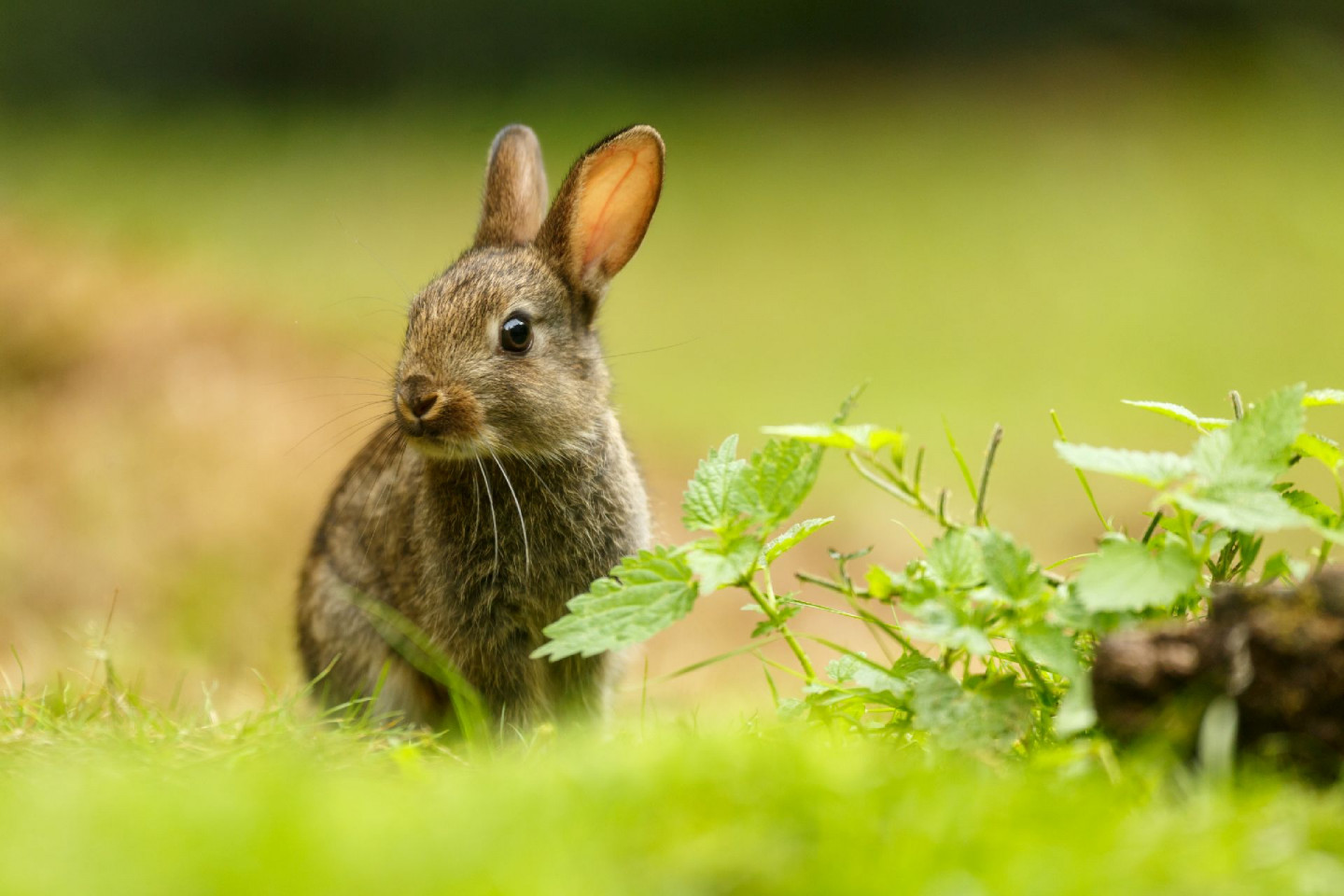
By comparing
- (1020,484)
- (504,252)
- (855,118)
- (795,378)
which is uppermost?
(855,118)

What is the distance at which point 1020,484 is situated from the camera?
8836mm

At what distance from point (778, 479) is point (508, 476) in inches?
52.7

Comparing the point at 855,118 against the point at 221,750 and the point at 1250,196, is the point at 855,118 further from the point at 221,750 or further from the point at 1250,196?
the point at 221,750

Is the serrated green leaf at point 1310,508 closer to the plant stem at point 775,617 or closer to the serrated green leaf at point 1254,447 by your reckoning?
the serrated green leaf at point 1254,447

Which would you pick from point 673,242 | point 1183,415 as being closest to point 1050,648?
point 1183,415

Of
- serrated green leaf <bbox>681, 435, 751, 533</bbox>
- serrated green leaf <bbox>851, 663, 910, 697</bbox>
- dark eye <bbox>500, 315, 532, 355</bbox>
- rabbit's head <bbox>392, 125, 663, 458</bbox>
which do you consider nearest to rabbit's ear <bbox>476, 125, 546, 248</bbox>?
rabbit's head <bbox>392, 125, 663, 458</bbox>

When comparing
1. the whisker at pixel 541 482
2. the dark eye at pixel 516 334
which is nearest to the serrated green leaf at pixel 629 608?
the whisker at pixel 541 482

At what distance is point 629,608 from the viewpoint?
2391mm

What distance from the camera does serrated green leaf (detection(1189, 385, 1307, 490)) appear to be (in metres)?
2.21

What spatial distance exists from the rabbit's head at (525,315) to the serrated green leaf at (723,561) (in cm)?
110

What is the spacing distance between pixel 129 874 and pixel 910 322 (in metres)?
9.95

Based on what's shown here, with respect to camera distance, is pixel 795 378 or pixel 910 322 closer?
pixel 795 378

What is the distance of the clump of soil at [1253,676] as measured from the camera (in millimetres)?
2010

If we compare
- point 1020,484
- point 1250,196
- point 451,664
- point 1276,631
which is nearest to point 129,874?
point 1276,631
